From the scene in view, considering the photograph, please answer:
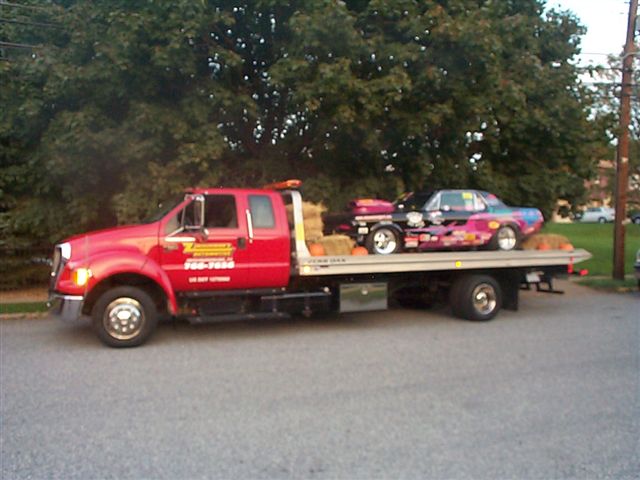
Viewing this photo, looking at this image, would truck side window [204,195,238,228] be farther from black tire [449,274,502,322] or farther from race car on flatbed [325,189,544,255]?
black tire [449,274,502,322]

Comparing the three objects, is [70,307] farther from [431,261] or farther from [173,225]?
[431,261]

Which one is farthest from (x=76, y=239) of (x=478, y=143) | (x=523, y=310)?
(x=478, y=143)

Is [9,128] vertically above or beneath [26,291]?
above

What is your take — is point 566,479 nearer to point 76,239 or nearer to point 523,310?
point 76,239

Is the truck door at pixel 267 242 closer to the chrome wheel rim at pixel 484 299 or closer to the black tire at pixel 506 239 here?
the chrome wheel rim at pixel 484 299

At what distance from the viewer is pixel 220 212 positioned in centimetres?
882

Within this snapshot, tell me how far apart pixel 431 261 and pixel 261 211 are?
288 cm

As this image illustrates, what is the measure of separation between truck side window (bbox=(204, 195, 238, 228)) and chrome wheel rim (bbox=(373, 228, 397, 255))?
2401 mm

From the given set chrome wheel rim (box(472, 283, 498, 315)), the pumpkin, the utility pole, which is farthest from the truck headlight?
the utility pole

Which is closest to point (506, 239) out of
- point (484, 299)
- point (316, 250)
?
point (484, 299)

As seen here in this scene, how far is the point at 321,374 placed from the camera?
6.87 m

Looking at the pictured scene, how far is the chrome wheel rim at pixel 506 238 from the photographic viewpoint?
10.6 metres

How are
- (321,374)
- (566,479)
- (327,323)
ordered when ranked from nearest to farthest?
(566,479) → (321,374) → (327,323)

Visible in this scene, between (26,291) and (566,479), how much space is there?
501 inches
